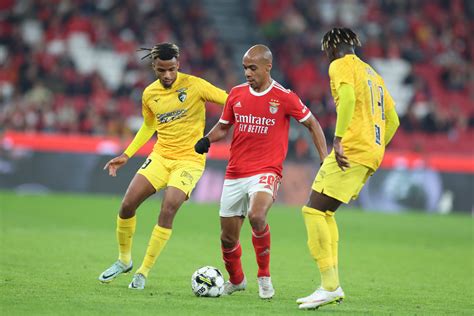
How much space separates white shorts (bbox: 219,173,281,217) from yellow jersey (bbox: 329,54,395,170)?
0.89 meters

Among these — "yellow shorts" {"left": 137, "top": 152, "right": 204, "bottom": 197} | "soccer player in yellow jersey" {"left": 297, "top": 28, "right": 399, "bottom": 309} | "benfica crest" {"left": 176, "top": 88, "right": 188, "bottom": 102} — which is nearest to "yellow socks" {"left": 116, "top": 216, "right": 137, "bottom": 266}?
"yellow shorts" {"left": 137, "top": 152, "right": 204, "bottom": 197}

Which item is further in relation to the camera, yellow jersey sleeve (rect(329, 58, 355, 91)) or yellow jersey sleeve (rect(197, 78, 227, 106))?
yellow jersey sleeve (rect(197, 78, 227, 106))

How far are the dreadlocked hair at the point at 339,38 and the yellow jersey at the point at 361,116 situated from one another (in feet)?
0.47

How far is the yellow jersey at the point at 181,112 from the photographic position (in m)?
9.69

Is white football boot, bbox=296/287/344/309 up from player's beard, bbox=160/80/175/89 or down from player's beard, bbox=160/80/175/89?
down

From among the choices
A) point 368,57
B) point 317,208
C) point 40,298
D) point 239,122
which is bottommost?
point 40,298

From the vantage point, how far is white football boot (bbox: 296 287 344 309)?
25.9 ft

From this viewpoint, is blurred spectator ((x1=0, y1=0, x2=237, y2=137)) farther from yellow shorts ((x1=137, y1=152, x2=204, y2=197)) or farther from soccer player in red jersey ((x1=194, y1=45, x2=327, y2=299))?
soccer player in red jersey ((x1=194, y1=45, x2=327, y2=299))

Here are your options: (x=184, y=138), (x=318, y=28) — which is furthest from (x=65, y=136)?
(x=184, y=138)

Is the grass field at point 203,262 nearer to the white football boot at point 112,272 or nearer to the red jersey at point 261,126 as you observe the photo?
the white football boot at point 112,272

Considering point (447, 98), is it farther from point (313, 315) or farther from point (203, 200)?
point (313, 315)

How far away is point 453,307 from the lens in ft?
27.5

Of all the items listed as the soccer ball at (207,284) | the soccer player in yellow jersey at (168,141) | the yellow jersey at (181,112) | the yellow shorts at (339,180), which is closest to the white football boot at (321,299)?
the yellow shorts at (339,180)

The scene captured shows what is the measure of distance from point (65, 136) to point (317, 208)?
14064 mm
